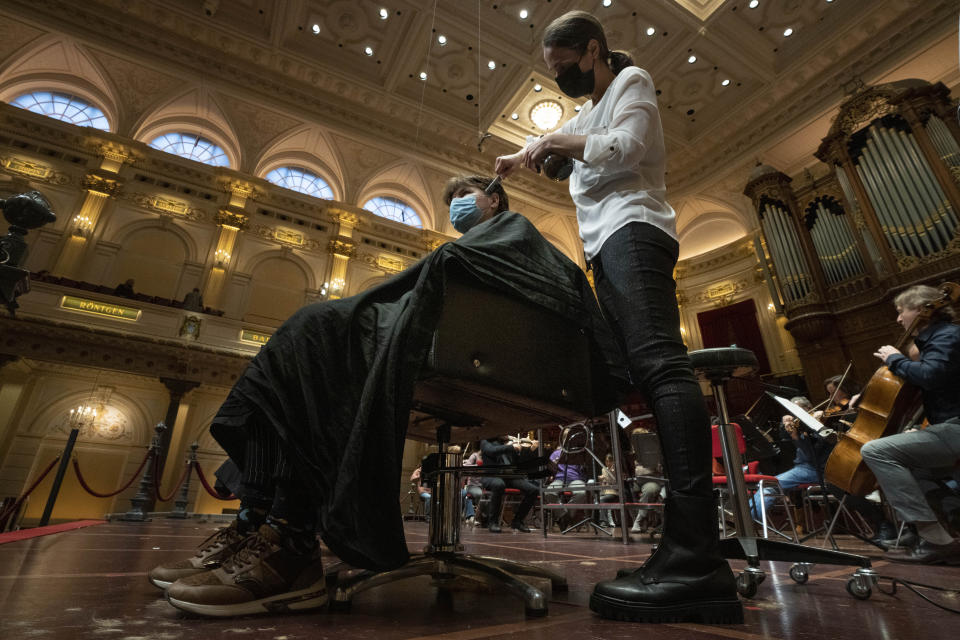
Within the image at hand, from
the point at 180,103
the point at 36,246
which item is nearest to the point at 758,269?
the point at 180,103

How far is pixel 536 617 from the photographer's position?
30.7 inches

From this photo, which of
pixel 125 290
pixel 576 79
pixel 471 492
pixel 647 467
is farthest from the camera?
pixel 125 290

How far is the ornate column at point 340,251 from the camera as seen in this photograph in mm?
10586

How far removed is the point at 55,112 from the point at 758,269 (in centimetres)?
1588

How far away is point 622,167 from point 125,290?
995 centimetres

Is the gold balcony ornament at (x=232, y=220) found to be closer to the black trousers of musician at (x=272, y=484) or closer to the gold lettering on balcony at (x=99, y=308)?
the gold lettering on balcony at (x=99, y=308)

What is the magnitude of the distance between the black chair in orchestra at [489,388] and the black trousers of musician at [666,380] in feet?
0.46

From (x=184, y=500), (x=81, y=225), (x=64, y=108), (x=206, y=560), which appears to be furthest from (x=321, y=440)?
(x=64, y=108)

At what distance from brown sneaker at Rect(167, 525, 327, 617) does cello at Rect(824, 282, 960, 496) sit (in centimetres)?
256

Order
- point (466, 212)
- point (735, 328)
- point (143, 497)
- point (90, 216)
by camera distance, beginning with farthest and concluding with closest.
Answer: point (735, 328)
point (90, 216)
point (143, 497)
point (466, 212)

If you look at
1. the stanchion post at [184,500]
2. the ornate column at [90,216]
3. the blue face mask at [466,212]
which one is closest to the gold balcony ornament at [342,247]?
the ornate column at [90,216]

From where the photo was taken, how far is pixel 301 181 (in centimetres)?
1162

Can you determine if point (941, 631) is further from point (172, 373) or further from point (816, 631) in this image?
point (172, 373)

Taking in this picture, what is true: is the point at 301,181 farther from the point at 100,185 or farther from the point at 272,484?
the point at 272,484
